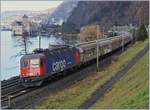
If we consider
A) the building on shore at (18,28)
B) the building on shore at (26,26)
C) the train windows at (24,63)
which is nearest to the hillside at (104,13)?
the building on shore at (18,28)

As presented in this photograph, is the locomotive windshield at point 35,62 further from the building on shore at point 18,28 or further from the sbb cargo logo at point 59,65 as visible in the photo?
the building on shore at point 18,28

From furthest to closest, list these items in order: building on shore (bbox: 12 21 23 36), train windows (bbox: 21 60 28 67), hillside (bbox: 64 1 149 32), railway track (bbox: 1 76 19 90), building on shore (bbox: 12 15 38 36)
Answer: hillside (bbox: 64 1 149 32) < building on shore (bbox: 12 21 23 36) < building on shore (bbox: 12 15 38 36) < train windows (bbox: 21 60 28 67) < railway track (bbox: 1 76 19 90)

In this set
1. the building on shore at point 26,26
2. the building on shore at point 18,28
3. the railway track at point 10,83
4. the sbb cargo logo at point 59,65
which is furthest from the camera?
the building on shore at point 18,28

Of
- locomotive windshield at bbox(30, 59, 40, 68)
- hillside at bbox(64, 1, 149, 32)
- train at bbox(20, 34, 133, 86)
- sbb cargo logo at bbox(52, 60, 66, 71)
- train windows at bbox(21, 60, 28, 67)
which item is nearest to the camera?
train at bbox(20, 34, 133, 86)

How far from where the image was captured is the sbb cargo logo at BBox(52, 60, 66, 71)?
116 ft

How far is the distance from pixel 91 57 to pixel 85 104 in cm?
2497

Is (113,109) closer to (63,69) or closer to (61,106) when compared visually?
(61,106)

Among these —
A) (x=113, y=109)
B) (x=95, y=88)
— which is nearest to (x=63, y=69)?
(x=95, y=88)

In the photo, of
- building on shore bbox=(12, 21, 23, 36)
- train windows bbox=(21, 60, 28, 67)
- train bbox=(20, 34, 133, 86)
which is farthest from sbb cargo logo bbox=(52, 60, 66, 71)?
building on shore bbox=(12, 21, 23, 36)

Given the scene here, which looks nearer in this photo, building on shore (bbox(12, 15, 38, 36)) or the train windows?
the train windows

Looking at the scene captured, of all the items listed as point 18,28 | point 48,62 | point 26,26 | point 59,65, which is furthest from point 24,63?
point 18,28

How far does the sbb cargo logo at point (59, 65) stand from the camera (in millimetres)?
35312

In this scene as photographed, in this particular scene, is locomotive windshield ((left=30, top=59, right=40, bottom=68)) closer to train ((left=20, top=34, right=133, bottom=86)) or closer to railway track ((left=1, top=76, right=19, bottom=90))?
train ((left=20, top=34, right=133, bottom=86))

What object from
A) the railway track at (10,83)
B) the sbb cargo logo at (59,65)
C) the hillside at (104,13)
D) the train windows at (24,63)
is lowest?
the railway track at (10,83)
